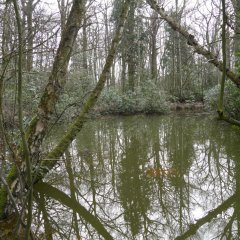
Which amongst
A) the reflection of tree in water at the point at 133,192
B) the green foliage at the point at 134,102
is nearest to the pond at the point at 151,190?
the reflection of tree in water at the point at 133,192

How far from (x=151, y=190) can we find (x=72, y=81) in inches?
483

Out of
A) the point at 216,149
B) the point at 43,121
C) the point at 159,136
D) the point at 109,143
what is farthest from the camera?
the point at 159,136

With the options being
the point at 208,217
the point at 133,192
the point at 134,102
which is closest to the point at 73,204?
the point at 133,192

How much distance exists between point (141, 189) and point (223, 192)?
54.1 inches

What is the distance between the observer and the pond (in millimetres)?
4051

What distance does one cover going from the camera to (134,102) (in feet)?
67.6

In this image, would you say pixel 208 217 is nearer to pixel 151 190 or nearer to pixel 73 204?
pixel 151 190

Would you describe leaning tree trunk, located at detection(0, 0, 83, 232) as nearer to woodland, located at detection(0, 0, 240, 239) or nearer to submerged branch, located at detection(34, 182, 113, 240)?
woodland, located at detection(0, 0, 240, 239)

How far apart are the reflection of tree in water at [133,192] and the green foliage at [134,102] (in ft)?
41.1

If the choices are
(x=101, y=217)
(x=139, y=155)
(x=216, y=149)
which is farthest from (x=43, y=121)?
(x=216, y=149)

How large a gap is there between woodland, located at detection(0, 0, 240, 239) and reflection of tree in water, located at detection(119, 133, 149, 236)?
48 cm

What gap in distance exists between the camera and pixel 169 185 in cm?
555

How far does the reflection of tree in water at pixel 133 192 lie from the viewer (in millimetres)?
4332

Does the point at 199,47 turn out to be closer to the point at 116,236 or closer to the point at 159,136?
the point at 116,236
